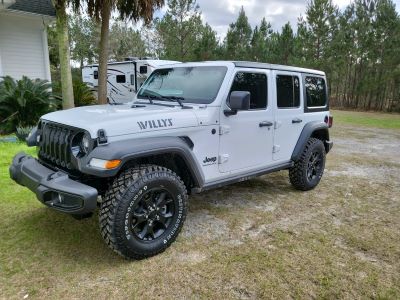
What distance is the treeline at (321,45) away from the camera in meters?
22.8

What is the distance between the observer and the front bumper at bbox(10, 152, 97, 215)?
2646mm

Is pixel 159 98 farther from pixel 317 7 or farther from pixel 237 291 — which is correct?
pixel 317 7

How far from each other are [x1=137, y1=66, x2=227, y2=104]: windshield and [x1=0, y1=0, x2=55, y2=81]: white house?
25.7ft

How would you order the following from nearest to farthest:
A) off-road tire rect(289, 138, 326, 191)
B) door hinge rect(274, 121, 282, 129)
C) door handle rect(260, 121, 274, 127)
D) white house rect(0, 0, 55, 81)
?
door handle rect(260, 121, 274, 127)
door hinge rect(274, 121, 282, 129)
off-road tire rect(289, 138, 326, 191)
white house rect(0, 0, 55, 81)

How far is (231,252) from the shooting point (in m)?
3.22

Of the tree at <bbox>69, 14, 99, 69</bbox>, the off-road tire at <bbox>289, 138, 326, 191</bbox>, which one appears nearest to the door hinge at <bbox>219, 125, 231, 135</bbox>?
the off-road tire at <bbox>289, 138, 326, 191</bbox>

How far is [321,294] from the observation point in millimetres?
2643

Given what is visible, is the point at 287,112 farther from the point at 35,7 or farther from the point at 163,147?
the point at 35,7

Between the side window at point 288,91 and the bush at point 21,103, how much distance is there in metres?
6.32

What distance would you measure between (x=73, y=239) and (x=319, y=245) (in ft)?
8.22

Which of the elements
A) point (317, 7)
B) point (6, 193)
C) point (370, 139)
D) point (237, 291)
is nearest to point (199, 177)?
point (237, 291)

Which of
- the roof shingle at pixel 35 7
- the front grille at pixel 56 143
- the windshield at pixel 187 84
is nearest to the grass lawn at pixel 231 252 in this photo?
the front grille at pixel 56 143

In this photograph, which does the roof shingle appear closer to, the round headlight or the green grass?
the round headlight

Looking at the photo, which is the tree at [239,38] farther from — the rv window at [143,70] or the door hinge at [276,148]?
the door hinge at [276,148]
